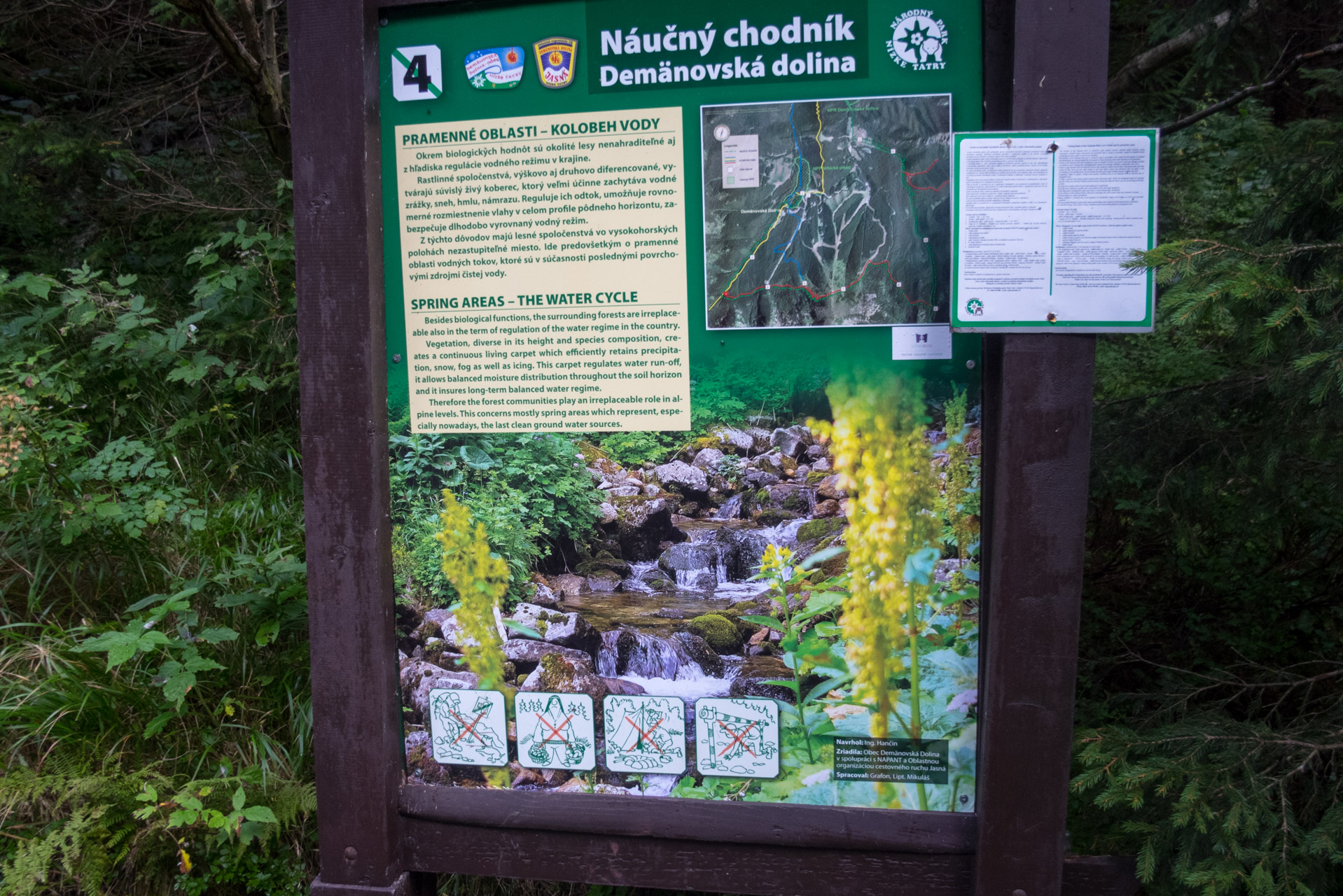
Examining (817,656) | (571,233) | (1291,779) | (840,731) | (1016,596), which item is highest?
(571,233)

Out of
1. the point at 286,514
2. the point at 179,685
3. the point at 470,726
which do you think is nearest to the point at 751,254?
the point at 470,726

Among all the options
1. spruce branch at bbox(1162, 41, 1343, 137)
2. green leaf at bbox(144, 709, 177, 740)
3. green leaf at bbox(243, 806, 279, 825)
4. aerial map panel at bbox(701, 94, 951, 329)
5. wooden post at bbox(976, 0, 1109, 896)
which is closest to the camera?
wooden post at bbox(976, 0, 1109, 896)

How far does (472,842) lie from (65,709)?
1792mm

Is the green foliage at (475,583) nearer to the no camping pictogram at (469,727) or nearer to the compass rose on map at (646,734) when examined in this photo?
the no camping pictogram at (469,727)

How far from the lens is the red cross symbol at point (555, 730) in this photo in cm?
225

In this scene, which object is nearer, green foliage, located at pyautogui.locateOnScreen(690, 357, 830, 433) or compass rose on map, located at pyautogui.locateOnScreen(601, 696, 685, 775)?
green foliage, located at pyautogui.locateOnScreen(690, 357, 830, 433)

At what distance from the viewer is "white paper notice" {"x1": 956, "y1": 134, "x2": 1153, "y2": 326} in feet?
6.25

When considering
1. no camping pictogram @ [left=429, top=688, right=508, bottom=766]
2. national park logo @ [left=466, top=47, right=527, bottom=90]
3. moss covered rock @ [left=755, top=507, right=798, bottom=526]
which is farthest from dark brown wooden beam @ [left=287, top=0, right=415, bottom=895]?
moss covered rock @ [left=755, top=507, right=798, bottom=526]

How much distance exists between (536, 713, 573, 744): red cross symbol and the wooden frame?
0.14 m

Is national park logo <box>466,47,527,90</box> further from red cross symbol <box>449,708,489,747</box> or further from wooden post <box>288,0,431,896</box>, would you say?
red cross symbol <box>449,708,489,747</box>

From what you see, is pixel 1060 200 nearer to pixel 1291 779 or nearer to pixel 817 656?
pixel 817 656

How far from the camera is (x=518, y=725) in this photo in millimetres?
2273

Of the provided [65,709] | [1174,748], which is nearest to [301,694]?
[65,709]

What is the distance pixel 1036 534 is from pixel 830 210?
2.86 feet
